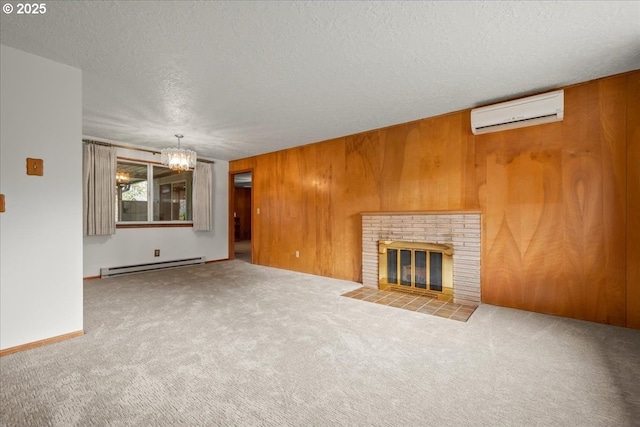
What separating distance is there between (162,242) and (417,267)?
4.56 m

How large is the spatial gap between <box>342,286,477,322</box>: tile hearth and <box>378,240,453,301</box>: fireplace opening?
129 mm

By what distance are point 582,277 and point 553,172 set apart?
3.43 ft

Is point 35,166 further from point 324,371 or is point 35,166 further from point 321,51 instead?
point 324,371

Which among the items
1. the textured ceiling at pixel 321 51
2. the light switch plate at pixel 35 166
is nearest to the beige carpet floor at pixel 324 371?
the light switch plate at pixel 35 166

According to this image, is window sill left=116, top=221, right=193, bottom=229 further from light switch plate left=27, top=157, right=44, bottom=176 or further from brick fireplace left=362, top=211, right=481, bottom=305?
brick fireplace left=362, top=211, right=481, bottom=305

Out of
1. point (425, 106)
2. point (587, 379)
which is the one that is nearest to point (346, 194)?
point (425, 106)

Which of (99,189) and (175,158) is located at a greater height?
(175,158)

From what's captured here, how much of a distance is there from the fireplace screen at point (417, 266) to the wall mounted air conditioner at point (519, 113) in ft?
4.62

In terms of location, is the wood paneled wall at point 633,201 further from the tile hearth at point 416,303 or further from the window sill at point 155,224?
the window sill at point 155,224

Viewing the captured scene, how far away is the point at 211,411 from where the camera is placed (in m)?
1.55

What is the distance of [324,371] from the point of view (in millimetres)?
1948

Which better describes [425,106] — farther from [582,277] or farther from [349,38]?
[582,277]

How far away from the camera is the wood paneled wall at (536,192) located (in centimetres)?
269

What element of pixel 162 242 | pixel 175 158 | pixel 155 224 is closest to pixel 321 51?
pixel 175 158
